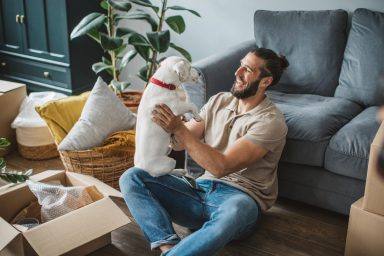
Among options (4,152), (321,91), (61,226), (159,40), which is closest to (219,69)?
(159,40)

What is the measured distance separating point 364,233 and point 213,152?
2.08 ft

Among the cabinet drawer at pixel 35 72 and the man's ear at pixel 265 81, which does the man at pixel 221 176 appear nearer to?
the man's ear at pixel 265 81

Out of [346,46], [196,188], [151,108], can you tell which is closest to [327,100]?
[346,46]

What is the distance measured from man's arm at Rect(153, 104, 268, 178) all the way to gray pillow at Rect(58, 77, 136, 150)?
68 cm

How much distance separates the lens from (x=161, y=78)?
1.58 metres

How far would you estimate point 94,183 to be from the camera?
188 centimetres

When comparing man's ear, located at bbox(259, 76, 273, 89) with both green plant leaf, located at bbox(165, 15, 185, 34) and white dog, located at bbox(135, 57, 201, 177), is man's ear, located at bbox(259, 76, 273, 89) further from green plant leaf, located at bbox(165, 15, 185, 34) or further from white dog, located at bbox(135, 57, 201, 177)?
green plant leaf, located at bbox(165, 15, 185, 34)

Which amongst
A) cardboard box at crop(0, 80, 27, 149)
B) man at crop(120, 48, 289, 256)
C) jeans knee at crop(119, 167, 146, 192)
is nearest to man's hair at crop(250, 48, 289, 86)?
man at crop(120, 48, 289, 256)

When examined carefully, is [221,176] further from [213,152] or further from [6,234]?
[6,234]

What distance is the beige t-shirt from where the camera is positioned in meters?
1.69

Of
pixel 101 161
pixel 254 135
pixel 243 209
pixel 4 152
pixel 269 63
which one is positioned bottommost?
pixel 4 152

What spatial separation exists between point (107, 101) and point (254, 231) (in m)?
1.00

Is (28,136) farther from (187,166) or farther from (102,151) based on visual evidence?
(187,166)

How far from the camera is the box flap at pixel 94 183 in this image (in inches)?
71.0
